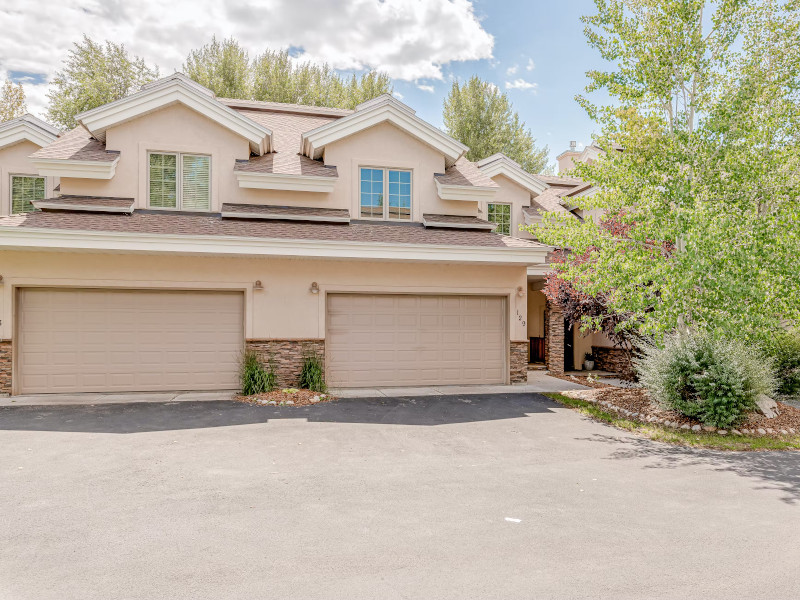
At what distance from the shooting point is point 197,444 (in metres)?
7.48

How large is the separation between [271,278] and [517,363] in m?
7.01

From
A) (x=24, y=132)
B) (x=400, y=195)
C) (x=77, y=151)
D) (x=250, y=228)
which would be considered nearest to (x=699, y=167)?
(x=400, y=195)

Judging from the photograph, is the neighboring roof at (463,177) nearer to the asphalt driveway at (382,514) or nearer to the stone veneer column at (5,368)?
the asphalt driveway at (382,514)

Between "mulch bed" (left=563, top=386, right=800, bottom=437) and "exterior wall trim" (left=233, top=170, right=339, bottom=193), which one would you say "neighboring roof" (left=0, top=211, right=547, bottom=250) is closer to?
"exterior wall trim" (left=233, top=170, right=339, bottom=193)

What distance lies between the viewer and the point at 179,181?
12234mm

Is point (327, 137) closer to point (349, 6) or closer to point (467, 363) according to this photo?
point (349, 6)

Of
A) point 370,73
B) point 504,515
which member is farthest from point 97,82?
point 504,515

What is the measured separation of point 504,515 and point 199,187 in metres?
10.9

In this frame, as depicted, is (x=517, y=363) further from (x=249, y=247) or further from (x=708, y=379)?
(x=249, y=247)

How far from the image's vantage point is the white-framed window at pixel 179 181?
12.1m

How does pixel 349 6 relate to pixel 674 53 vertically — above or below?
above

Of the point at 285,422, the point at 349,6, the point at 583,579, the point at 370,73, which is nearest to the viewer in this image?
the point at 583,579

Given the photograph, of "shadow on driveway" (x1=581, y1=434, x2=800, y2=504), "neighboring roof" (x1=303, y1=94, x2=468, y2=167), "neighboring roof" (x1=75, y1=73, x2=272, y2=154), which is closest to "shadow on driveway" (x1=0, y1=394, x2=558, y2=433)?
"shadow on driveway" (x1=581, y1=434, x2=800, y2=504)

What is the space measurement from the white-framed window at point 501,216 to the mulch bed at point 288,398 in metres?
9.00
